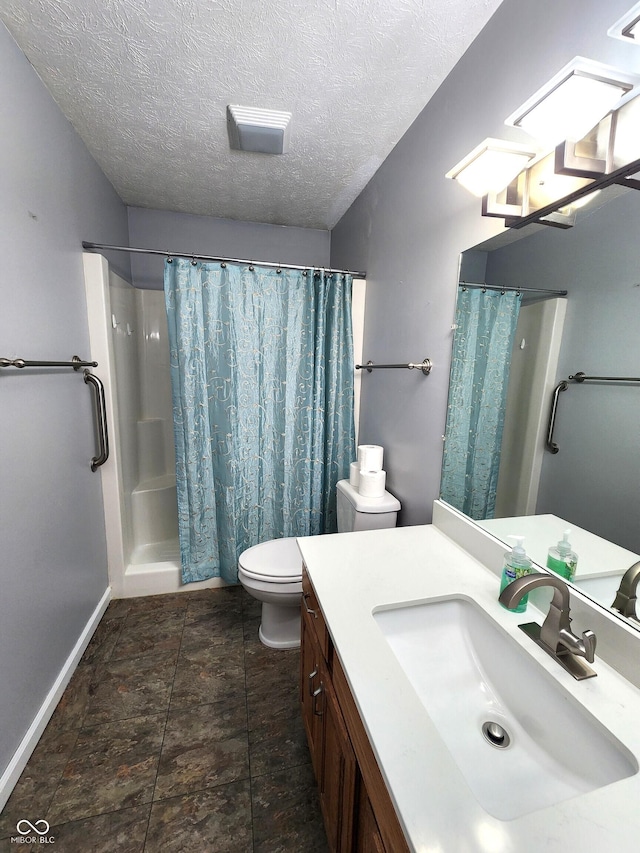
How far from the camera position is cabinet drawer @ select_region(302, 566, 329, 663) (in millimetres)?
964

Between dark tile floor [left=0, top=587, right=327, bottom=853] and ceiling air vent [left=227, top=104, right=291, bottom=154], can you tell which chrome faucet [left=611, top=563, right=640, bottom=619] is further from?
ceiling air vent [left=227, top=104, right=291, bottom=154]

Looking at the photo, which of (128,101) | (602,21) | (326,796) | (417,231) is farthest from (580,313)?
(128,101)

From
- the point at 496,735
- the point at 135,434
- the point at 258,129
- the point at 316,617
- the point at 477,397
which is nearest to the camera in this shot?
the point at 496,735

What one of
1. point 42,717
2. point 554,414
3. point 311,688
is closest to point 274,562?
point 311,688

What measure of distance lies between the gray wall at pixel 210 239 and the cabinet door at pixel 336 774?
272cm

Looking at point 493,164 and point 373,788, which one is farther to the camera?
point 493,164

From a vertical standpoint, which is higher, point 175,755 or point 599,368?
point 599,368

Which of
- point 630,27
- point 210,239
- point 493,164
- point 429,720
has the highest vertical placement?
point 210,239

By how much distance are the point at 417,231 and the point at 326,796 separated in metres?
1.96

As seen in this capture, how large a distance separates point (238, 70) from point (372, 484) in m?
1.73

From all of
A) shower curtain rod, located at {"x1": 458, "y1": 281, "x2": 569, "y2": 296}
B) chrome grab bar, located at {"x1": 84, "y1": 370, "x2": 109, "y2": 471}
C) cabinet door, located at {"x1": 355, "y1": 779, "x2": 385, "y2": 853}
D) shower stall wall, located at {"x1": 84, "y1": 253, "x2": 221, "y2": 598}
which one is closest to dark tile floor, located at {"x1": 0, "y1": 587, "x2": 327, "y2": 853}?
shower stall wall, located at {"x1": 84, "y1": 253, "x2": 221, "y2": 598}

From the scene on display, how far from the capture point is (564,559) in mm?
879

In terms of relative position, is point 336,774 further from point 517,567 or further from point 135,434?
point 135,434

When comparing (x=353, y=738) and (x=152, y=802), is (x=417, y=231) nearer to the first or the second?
(x=353, y=738)
